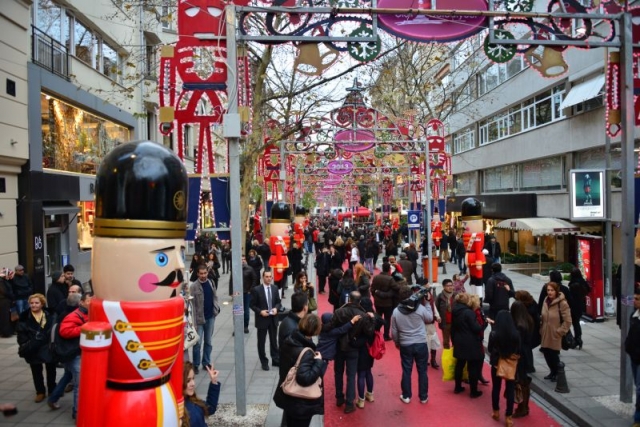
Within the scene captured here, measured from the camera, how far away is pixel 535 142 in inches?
1019

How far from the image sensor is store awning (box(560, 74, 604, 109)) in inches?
741

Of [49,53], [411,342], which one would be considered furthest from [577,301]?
[49,53]

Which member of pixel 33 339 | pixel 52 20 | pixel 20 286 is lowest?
pixel 33 339

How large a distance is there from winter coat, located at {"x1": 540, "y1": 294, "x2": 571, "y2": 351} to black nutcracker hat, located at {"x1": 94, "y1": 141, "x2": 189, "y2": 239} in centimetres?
652

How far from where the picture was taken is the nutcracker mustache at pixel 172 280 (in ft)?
12.0

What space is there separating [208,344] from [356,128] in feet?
33.5

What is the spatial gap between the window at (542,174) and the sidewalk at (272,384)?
14102 mm

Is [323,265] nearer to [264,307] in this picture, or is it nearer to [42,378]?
[264,307]

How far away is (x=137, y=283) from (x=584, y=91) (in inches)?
815

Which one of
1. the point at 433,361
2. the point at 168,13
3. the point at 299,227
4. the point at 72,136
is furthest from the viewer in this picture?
the point at 299,227

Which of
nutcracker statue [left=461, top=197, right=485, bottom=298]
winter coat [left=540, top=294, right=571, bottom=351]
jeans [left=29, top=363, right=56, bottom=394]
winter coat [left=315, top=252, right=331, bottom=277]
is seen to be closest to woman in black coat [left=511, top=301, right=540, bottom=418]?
winter coat [left=540, top=294, right=571, bottom=351]

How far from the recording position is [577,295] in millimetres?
10000

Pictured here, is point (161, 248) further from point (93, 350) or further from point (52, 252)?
point (52, 252)

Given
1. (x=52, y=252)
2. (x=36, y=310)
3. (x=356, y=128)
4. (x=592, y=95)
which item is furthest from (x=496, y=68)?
(x=36, y=310)
